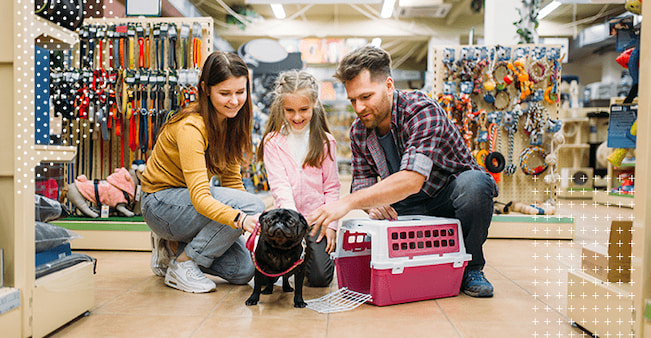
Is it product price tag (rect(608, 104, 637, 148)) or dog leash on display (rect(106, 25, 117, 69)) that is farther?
dog leash on display (rect(106, 25, 117, 69))

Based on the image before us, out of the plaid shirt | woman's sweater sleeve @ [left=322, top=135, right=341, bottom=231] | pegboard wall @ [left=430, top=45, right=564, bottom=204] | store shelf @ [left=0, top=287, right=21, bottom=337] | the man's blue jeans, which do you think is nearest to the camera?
store shelf @ [left=0, top=287, right=21, bottom=337]

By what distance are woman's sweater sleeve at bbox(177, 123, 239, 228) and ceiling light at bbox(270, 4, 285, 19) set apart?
300 inches

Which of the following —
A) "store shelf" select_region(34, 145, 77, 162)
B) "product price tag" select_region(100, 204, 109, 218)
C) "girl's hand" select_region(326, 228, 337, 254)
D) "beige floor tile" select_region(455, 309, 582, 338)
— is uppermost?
"store shelf" select_region(34, 145, 77, 162)

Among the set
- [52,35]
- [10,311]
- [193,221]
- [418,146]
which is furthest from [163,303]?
[418,146]

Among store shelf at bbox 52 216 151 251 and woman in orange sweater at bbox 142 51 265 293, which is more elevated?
woman in orange sweater at bbox 142 51 265 293

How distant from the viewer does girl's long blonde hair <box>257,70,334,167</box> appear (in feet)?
7.16

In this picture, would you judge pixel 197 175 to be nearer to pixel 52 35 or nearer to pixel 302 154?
pixel 302 154

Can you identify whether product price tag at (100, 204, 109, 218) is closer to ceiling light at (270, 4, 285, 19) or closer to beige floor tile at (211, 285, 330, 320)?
beige floor tile at (211, 285, 330, 320)

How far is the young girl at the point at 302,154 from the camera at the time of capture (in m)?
2.19

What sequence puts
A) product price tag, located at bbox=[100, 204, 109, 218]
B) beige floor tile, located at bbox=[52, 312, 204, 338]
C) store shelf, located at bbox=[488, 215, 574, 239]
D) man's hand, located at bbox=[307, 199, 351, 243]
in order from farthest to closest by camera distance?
store shelf, located at bbox=[488, 215, 574, 239] < product price tag, located at bbox=[100, 204, 109, 218] < man's hand, located at bbox=[307, 199, 351, 243] < beige floor tile, located at bbox=[52, 312, 204, 338]

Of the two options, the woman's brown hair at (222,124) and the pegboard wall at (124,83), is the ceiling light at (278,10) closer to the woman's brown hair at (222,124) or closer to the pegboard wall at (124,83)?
the pegboard wall at (124,83)

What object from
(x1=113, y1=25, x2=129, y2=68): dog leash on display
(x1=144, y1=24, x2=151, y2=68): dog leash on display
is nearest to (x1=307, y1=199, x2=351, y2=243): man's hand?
(x1=144, y1=24, x2=151, y2=68): dog leash on display

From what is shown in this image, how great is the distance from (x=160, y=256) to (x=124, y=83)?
1.66 m

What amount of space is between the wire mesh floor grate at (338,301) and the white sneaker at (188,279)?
1.60 feet
